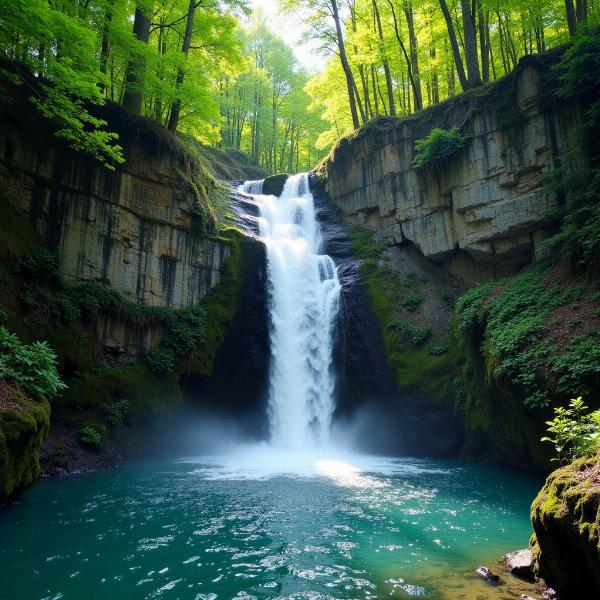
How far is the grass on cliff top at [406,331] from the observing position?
52.0 feet

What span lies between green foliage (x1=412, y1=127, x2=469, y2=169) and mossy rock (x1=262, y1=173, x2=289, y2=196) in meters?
10.3

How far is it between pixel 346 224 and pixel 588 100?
11.0 m

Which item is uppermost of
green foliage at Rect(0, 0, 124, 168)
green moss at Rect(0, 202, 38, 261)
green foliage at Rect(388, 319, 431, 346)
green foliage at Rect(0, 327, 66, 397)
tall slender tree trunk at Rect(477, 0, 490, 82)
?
tall slender tree trunk at Rect(477, 0, 490, 82)

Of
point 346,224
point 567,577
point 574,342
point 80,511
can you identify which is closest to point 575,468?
point 567,577

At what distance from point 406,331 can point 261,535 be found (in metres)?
11.4

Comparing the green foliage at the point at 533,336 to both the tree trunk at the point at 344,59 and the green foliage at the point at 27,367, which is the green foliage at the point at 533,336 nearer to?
the green foliage at the point at 27,367

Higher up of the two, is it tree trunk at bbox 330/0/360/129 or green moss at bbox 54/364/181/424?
tree trunk at bbox 330/0/360/129

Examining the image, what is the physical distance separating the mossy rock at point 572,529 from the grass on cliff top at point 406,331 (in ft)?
35.9

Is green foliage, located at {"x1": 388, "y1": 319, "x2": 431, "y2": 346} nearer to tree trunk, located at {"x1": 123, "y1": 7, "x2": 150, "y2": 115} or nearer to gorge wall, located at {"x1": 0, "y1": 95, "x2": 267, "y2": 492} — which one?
gorge wall, located at {"x1": 0, "y1": 95, "x2": 267, "y2": 492}

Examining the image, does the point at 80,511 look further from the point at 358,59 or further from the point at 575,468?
the point at 358,59

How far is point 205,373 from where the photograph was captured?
52.5 ft

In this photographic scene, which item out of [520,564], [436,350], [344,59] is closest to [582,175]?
[436,350]

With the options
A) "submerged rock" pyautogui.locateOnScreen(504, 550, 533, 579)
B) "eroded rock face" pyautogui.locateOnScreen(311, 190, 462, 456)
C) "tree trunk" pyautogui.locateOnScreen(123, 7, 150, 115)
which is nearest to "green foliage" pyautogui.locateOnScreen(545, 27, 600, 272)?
"eroded rock face" pyautogui.locateOnScreen(311, 190, 462, 456)

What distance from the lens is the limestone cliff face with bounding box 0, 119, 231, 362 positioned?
44.0ft
